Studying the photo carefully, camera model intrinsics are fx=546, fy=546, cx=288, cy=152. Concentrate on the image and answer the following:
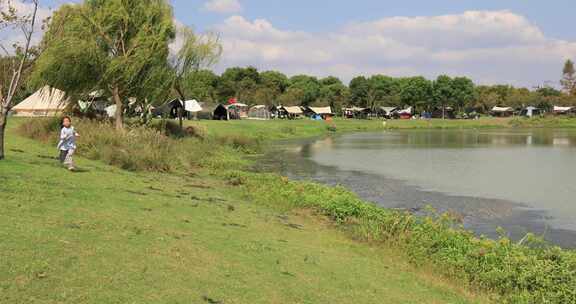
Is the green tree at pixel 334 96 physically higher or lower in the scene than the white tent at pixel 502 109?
higher

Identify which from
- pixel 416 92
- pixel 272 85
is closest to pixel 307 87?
pixel 272 85

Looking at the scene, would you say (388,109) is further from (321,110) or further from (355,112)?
(321,110)

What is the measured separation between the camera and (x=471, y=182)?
27.1 metres

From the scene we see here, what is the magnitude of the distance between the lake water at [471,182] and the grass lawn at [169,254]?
6582mm

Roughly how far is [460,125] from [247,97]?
4892 cm

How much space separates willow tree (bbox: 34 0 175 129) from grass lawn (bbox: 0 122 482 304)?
1694 centimetres

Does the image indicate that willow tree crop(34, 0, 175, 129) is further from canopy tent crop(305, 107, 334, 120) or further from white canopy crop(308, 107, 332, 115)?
white canopy crop(308, 107, 332, 115)

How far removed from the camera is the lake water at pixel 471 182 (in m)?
17.9

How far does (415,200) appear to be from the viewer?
847 inches

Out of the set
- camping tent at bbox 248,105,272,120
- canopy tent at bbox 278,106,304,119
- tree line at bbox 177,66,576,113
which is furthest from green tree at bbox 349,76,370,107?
camping tent at bbox 248,105,272,120

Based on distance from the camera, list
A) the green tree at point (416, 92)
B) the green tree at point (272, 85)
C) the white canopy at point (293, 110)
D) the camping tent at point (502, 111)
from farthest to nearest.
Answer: the camping tent at point (502, 111) < the green tree at point (416, 92) < the white canopy at point (293, 110) < the green tree at point (272, 85)

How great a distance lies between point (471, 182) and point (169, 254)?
21.5 metres

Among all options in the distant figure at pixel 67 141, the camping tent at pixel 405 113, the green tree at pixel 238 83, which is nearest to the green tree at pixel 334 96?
the camping tent at pixel 405 113

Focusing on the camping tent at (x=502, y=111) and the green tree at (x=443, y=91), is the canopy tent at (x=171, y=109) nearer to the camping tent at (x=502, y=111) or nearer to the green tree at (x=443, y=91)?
the green tree at (x=443, y=91)
